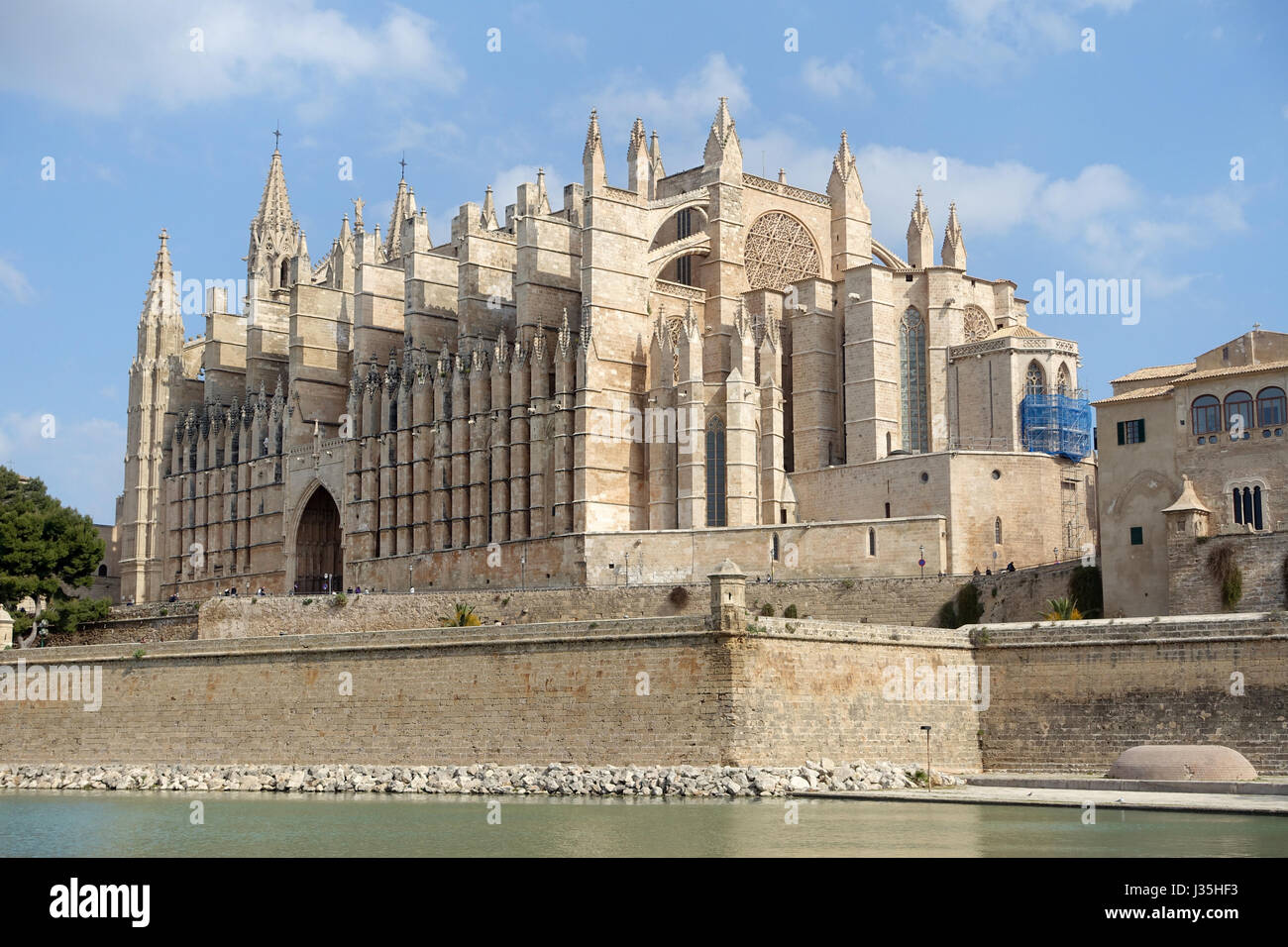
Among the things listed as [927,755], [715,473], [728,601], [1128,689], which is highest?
[715,473]

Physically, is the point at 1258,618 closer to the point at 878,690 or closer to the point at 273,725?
the point at 878,690

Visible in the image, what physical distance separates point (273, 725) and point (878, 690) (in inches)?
520

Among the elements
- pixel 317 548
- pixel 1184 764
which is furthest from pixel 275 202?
pixel 1184 764

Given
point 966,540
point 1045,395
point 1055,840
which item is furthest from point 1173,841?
point 1045,395

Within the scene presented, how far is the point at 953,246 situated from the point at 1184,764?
80.4 ft

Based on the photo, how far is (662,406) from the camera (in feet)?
155

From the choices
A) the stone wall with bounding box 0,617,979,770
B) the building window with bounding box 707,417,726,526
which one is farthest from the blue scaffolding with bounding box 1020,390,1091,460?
the stone wall with bounding box 0,617,979,770

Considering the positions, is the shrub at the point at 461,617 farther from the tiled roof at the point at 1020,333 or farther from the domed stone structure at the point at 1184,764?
the domed stone structure at the point at 1184,764

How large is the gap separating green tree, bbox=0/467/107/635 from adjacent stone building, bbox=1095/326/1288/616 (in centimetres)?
3136

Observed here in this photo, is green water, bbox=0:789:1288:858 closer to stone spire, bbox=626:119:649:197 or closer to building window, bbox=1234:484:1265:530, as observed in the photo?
building window, bbox=1234:484:1265:530

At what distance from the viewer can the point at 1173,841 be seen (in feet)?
75.7

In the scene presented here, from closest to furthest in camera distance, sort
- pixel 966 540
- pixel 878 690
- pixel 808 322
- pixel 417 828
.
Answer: pixel 417 828
pixel 878 690
pixel 966 540
pixel 808 322

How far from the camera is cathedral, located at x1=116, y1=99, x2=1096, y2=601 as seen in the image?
43906 mm

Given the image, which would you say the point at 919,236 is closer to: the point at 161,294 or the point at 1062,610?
the point at 1062,610
